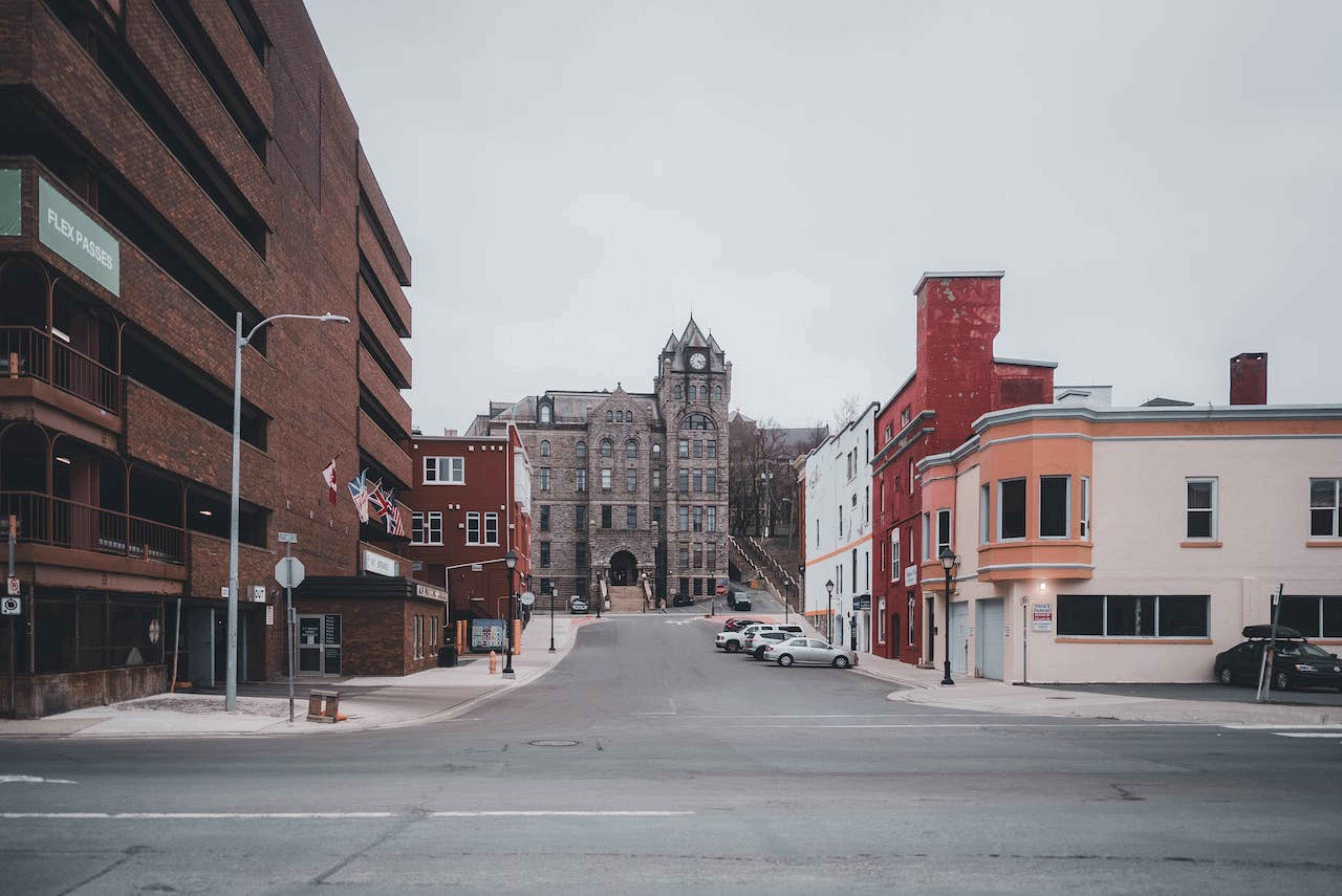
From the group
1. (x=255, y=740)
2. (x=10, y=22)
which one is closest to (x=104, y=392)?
(x=10, y=22)

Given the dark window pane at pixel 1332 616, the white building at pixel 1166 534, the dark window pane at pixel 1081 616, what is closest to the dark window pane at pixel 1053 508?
the white building at pixel 1166 534

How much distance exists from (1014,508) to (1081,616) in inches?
149

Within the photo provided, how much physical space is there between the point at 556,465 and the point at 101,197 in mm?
81798

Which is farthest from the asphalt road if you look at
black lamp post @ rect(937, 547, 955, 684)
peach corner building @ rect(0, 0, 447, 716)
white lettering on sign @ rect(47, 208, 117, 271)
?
black lamp post @ rect(937, 547, 955, 684)

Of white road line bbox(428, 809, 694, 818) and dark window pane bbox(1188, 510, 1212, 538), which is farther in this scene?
dark window pane bbox(1188, 510, 1212, 538)

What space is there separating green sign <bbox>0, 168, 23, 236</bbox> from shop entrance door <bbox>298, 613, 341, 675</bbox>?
19145 mm

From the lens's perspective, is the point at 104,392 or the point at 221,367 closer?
the point at 104,392

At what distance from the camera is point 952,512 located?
40094mm

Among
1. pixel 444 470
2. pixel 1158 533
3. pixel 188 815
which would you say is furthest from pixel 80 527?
pixel 444 470

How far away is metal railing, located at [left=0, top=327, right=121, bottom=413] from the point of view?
2109cm

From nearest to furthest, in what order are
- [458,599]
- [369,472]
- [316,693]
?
[316,693] → [369,472] → [458,599]

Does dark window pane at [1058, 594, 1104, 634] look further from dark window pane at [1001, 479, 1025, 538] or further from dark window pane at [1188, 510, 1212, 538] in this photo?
dark window pane at [1188, 510, 1212, 538]

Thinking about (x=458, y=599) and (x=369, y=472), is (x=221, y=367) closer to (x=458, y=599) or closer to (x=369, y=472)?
(x=369, y=472)

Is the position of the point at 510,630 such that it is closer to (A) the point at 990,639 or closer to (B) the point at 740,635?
(B) the point at 740,635
